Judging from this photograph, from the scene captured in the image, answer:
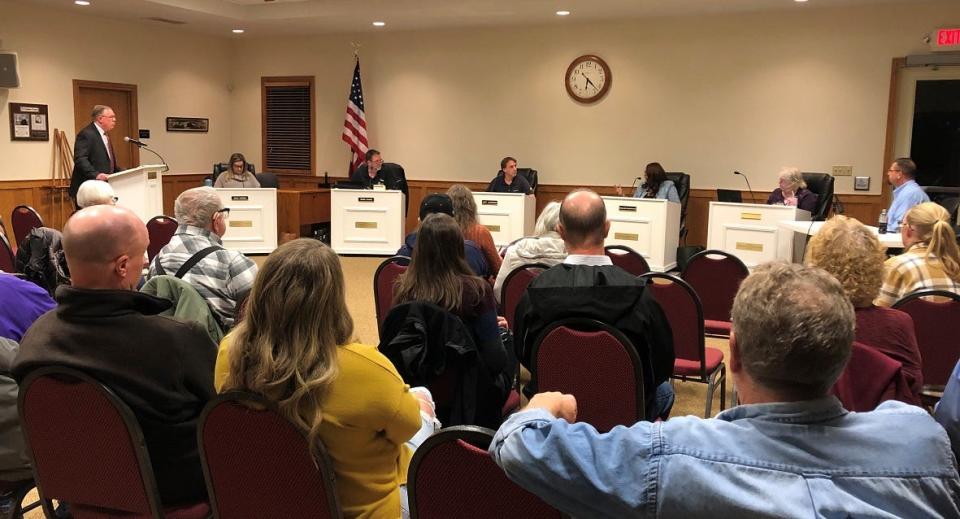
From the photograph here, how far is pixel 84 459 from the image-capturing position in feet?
6.05

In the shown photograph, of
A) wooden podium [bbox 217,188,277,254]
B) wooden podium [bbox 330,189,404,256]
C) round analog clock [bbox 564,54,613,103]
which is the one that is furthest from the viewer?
round analog clock [bbox 564,54,613,103]

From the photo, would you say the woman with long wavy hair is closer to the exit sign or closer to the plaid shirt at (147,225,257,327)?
the plaid shirt at (147,225,257,327)

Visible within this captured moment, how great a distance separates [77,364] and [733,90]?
8605 millimetres

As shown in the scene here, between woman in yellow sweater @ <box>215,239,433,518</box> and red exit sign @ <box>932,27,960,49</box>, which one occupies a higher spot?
red exit sign @ <box>932,27,960,49</box>

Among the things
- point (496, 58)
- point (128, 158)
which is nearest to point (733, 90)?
point (496, 58)

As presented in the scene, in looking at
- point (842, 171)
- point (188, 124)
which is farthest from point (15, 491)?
point (188, 124)

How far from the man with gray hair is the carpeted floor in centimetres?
47

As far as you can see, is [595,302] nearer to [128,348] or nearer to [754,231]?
[128,348]

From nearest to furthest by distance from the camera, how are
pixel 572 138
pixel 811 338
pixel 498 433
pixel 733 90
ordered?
1. pixel 811 338
2. pixel 498 433
3. pixel 733 90
4. pixel 572 138

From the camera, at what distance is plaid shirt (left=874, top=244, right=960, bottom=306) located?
3.10 metres

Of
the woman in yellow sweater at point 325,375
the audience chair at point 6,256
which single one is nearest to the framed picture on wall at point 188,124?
the audience chair at point 6,256

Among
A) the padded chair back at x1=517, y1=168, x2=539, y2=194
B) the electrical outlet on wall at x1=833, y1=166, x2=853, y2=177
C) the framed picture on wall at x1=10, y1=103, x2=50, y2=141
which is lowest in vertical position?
the padded chair back at x1=517, y1=168, x2=539, y2=194

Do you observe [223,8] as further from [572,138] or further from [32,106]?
[572,138]

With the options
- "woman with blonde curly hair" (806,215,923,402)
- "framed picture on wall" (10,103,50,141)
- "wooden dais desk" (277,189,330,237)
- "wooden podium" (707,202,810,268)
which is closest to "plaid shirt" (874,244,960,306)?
"woman with blonde curly hair" (806,215,923,402)
